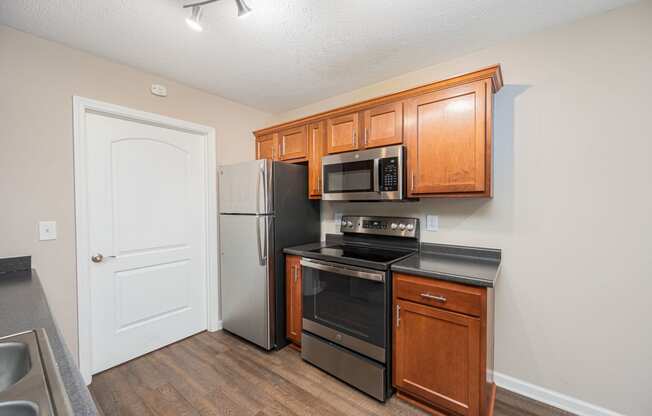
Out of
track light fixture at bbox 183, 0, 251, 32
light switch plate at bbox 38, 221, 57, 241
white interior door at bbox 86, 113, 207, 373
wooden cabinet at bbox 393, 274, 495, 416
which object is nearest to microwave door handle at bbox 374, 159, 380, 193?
wooden cabinet at bbox 393, 274, 495, 416

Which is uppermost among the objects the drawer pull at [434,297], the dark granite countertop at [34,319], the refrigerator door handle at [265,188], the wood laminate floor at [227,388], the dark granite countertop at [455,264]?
the refrigerator door handle at [265,188]

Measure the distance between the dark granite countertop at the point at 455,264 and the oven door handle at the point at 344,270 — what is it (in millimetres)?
122

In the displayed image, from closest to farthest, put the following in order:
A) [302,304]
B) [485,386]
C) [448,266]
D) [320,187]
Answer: [485,386] < [448,266] < [302,304] < [320,187]

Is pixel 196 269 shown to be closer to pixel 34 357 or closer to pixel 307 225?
Answer: pixel 307 225

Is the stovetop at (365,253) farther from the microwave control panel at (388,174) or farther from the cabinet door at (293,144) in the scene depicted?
the cabinet door at (293,144)

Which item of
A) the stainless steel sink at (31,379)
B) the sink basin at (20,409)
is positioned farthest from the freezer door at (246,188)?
the sink basin at (20,409)

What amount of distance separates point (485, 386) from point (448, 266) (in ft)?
2.22

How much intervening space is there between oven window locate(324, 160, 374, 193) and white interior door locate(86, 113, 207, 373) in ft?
4.34

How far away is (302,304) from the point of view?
2.38 m

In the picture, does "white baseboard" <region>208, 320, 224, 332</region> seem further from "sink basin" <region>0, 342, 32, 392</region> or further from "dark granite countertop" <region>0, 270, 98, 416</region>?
"sink basin" <region>0, 342, 32, 392</region>

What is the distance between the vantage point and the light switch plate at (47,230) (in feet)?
6.18

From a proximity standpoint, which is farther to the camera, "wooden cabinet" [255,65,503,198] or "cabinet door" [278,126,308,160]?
"cabinet door" [278,126,308,160]

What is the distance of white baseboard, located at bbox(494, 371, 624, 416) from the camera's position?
5.67ft

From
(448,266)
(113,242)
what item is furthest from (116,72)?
(448,266)
